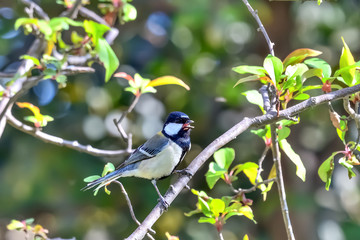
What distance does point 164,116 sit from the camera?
15.0 feet

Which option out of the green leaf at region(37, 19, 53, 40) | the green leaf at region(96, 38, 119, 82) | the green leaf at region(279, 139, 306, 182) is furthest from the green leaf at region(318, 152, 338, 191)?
the green leaf at region(37, 19, 53, 40)

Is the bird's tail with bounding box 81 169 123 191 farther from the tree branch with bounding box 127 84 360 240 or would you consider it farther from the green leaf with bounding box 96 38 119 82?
the green leaf with bounding box 96 38 119 82

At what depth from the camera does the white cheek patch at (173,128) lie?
99.7 inches

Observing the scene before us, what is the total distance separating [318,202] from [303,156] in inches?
17.4

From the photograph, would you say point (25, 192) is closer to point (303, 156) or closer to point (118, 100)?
point (118, 100)

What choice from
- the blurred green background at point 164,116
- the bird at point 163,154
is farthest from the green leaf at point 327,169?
the blurred green background at point 164,116

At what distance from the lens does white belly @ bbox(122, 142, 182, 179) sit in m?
2.47

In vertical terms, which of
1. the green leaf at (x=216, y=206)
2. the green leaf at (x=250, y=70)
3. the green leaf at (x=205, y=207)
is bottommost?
the green leaf at (x=205, y=207)

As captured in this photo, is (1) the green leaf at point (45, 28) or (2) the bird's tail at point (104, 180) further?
(2) the bird's tail at point (104, 180)

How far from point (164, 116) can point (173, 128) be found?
79.6 inches

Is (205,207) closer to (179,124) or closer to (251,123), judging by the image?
(251,123)

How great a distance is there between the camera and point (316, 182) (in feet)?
15.6

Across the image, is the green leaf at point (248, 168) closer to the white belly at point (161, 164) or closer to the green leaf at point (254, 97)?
the green leaf at point (254, 97)

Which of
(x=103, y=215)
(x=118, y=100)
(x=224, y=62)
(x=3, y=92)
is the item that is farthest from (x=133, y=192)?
(x=3, y=92)
